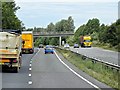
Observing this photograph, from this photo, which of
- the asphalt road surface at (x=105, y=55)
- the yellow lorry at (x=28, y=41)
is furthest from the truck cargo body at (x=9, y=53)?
the yellow lorry at (x=28, y=41)

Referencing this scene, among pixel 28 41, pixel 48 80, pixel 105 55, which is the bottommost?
pixel 105 55

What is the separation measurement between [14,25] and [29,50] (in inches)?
328

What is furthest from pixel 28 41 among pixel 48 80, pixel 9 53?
pixel 48 80

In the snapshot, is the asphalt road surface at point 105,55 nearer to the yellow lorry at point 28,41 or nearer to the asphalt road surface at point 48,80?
the yellow lorry at point 28,41

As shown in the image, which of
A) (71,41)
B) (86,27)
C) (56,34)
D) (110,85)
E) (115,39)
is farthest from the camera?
(86,27)

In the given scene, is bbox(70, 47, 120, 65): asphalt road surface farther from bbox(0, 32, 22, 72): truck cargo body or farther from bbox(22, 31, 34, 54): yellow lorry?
bbox(0, 32, 22, 72): truck cargo body

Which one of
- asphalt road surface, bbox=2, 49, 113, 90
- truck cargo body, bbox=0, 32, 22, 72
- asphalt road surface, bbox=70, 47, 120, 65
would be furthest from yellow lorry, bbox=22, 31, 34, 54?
asphalt road surface, bbox=2, 49, 113, 90

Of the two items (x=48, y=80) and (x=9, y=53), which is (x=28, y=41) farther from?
(x=48, y=80)

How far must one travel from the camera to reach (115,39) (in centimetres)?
9688

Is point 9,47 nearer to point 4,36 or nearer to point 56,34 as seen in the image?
point 4,36

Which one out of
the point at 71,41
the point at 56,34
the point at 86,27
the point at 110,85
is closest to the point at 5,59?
the point at 110,85

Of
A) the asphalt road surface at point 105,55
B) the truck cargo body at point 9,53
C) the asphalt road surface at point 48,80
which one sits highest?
the truck cargo body at point 9,53

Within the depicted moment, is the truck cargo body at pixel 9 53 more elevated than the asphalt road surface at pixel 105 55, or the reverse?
the truck cargo body at pixel 9 53

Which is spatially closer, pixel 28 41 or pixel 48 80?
pixel 48 80
